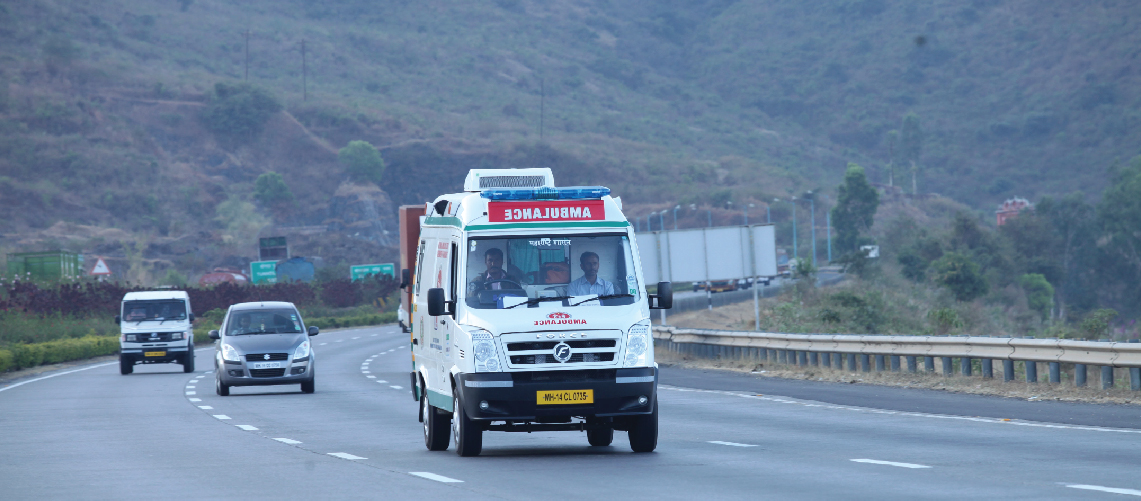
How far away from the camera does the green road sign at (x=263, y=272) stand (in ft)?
321

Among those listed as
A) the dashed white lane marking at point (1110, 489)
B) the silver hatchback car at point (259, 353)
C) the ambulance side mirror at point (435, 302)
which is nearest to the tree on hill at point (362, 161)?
the silver hatchback car at point (259, 353)

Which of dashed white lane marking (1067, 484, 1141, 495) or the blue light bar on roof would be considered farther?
the blue light bar on roof

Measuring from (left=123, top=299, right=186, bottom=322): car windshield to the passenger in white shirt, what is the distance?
2505 cm

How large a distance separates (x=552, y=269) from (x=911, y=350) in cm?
1204

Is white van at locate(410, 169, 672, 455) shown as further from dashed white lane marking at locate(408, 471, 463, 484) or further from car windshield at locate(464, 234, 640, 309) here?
dashed white lane marking at locate(408, 471, 463, 484)

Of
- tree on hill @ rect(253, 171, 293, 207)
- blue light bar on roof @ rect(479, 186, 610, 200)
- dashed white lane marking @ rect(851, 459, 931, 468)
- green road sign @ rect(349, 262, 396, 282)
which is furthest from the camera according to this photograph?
tree on hill @ rect(253, 171, 293, 207)

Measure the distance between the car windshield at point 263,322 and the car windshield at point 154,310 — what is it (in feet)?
33.5

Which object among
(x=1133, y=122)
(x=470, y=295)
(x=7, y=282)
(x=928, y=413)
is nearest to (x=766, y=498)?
(x=470, y=295)

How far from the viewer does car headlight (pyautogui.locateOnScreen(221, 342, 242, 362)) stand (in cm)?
2544

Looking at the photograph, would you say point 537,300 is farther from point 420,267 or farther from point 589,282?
point 420,267

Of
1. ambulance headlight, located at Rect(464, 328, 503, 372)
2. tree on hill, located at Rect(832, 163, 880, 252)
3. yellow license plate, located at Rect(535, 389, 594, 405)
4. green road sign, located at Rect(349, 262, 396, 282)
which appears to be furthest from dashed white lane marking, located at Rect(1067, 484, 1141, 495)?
tree on hill, located at Rect(832, 163, 880, 252)

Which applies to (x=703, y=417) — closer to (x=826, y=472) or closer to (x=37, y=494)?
(x=826, y=472)

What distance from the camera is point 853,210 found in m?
139

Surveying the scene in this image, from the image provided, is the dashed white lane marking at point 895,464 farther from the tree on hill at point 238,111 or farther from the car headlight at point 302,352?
the tree on hill at point 238,111
